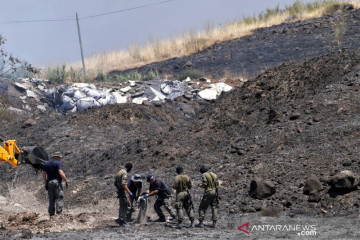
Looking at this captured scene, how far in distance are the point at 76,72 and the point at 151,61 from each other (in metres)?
6.49

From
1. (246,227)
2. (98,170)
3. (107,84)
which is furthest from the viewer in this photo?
(107,84)

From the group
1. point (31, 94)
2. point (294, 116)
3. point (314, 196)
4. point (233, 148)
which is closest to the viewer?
point (314, 196)

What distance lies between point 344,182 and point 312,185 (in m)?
0.75

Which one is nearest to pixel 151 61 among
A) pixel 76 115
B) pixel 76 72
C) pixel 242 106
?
pixel 76 72

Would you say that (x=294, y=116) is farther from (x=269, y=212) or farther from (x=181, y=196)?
(x=181, y=196)

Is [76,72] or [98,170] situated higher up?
[76,72]

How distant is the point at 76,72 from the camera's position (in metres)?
37.5

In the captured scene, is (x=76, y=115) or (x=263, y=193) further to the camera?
(x=76, y=115)

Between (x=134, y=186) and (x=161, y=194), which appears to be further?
(x=134, y=186)

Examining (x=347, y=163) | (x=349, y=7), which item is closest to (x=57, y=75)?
(x=349, y=7)

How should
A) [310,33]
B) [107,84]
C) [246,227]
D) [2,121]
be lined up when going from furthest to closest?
[310,33]
[107,84]
[2,121]
[246,227]

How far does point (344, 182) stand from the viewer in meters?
13.0

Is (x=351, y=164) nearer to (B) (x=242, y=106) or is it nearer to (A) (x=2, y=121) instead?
(B) (x=242, y=106)

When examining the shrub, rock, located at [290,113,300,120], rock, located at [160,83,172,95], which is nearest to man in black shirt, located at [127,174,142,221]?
rock, located at [290,113,300,120]
